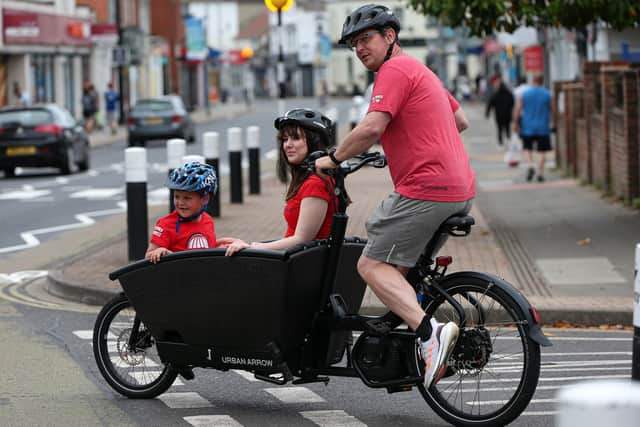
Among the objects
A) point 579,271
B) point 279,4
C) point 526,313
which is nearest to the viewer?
point 526,313

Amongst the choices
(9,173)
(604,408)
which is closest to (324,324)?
(604,408)

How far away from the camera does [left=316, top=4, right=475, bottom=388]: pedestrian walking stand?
5.77 metres

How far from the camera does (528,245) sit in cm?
1375

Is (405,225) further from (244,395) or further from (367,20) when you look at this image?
(244,395)

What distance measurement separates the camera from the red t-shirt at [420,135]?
19.0 feet

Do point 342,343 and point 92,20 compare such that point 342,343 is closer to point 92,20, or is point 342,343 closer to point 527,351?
point 527,351

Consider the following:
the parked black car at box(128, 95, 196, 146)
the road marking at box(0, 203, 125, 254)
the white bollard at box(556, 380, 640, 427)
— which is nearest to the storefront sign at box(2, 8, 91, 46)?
the parked black car at box(128, 95, 196, 146)

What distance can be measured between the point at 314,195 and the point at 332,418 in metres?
1.03

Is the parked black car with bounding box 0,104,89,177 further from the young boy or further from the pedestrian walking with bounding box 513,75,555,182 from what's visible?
the young boy

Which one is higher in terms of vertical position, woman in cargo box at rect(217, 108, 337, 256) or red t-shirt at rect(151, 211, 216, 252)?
woman in cargo box at rect(217, 108, 337, 256)

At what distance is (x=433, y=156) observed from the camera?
5.81m

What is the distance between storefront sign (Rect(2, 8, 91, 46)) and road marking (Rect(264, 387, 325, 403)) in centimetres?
4311

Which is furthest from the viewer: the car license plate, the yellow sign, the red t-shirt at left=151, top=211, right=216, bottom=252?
the car license plate

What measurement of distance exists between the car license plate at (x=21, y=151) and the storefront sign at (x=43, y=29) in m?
21.9
